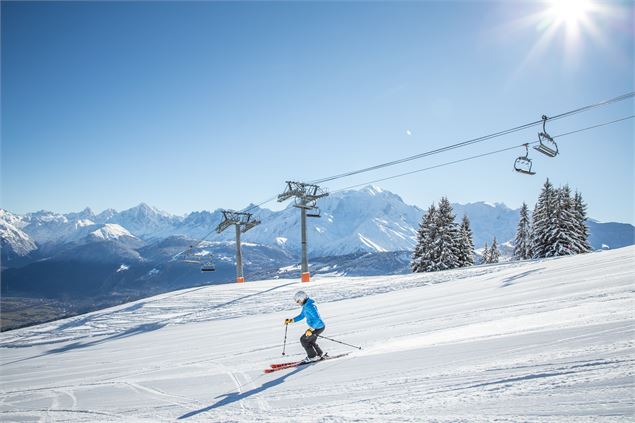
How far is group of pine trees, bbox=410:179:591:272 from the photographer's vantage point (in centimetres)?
3550

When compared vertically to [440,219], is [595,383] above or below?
below

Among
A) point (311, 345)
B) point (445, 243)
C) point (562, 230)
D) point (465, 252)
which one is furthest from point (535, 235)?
point (311, 345)

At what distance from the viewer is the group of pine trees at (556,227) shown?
115 ft

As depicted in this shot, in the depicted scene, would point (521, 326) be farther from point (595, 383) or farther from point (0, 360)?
point (0, 360)

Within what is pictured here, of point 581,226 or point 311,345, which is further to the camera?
point 581,226

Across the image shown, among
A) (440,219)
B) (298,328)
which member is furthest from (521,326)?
(440,219)

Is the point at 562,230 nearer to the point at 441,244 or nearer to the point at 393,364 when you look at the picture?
the point at 441,244

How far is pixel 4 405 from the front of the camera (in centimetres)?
816

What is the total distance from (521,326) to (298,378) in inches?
183

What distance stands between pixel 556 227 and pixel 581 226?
4.10 meters

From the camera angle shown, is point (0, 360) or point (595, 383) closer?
point (595, 383)

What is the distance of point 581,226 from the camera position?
123 ft

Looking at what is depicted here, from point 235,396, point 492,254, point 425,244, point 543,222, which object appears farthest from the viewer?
point 492,254

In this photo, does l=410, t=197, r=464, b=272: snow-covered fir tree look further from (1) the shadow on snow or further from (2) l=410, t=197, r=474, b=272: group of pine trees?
(1) the shadow on snow
